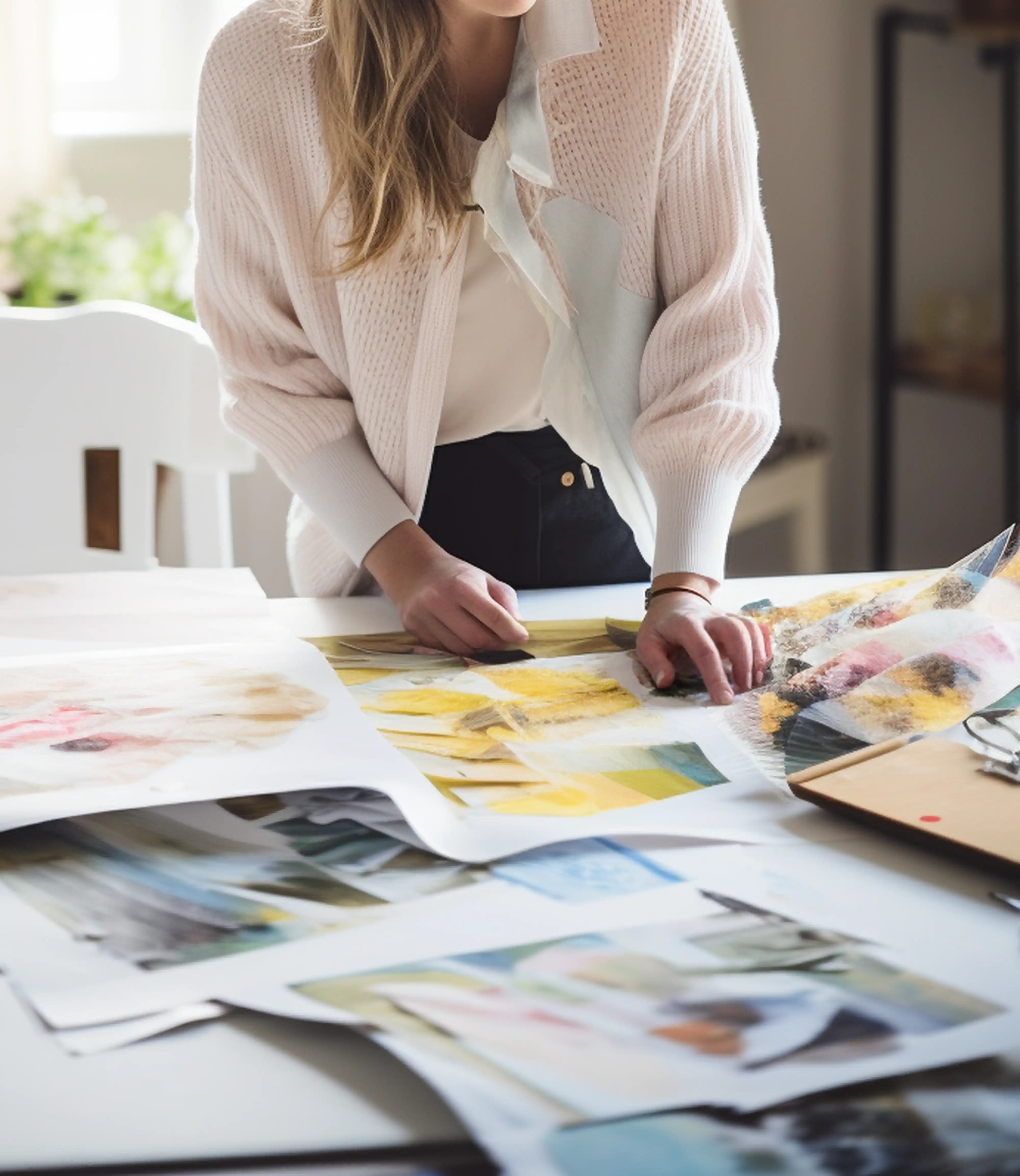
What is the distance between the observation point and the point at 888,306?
102 inches

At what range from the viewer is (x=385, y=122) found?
0.94m

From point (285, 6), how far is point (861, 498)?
2.00 m

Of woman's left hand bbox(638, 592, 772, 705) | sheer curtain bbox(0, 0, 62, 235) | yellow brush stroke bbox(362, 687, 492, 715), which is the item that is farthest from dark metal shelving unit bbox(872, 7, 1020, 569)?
yellow brush stroke bbox(362, 687, 492, 715)

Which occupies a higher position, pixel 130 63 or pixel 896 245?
pixel 130 63

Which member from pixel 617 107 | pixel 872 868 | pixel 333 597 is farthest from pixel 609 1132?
pixel 617 107

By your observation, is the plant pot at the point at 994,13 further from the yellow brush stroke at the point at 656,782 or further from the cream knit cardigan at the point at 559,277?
the yellow brush stroke at the point at 656,782

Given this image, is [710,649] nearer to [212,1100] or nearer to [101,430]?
[212,1100]

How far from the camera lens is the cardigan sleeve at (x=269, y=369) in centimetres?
99

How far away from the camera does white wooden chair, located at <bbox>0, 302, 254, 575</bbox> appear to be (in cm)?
125

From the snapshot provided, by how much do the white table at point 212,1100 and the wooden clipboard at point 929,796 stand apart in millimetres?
250

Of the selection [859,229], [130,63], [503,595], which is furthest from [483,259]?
[859,229]

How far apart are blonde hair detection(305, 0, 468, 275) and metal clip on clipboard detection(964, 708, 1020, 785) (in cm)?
52

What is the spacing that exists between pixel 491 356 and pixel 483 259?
7 centimetres

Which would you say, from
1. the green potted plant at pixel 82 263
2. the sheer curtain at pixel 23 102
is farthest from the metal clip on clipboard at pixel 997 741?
the sheer curtain at pixel 23 102
